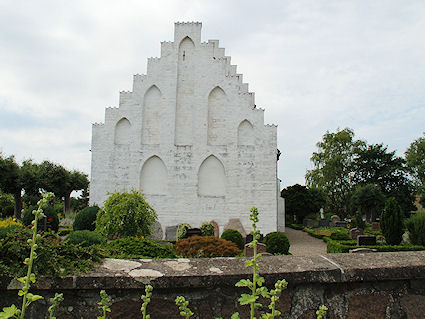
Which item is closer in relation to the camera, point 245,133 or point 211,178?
point 211,178

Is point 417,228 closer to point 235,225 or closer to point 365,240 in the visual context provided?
point 365,240

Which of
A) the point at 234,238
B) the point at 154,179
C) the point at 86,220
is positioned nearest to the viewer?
the point at 234,238

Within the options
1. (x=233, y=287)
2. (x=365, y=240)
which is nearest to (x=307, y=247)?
(x=365, y=240)

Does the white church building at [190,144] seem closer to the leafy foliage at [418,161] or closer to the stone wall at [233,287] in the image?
the stone wall at [233,287]

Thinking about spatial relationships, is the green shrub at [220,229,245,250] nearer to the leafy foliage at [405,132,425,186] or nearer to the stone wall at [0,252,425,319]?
the stone wall at [0,252,425,319]

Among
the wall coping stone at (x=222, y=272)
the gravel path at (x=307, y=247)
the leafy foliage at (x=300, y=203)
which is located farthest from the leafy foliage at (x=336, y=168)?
the wall coping stone at (x=222, y=272)

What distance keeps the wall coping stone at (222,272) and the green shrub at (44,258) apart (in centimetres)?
5

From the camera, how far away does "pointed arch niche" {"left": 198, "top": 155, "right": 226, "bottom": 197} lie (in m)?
20.9

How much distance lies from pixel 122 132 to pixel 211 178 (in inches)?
247

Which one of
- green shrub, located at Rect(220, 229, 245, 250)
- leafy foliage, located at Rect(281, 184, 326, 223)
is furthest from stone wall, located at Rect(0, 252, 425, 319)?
leafy foliage, located at Rect(281, 184, 326, 223)

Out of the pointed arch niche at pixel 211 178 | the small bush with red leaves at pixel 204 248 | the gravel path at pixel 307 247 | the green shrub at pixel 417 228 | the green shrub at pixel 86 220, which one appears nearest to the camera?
the small bush with red leaves at pixel 204 248

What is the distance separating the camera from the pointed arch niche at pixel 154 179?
2117 centimetres

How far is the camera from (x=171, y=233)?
1878cm

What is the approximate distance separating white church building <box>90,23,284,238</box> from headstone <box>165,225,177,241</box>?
142 cm
